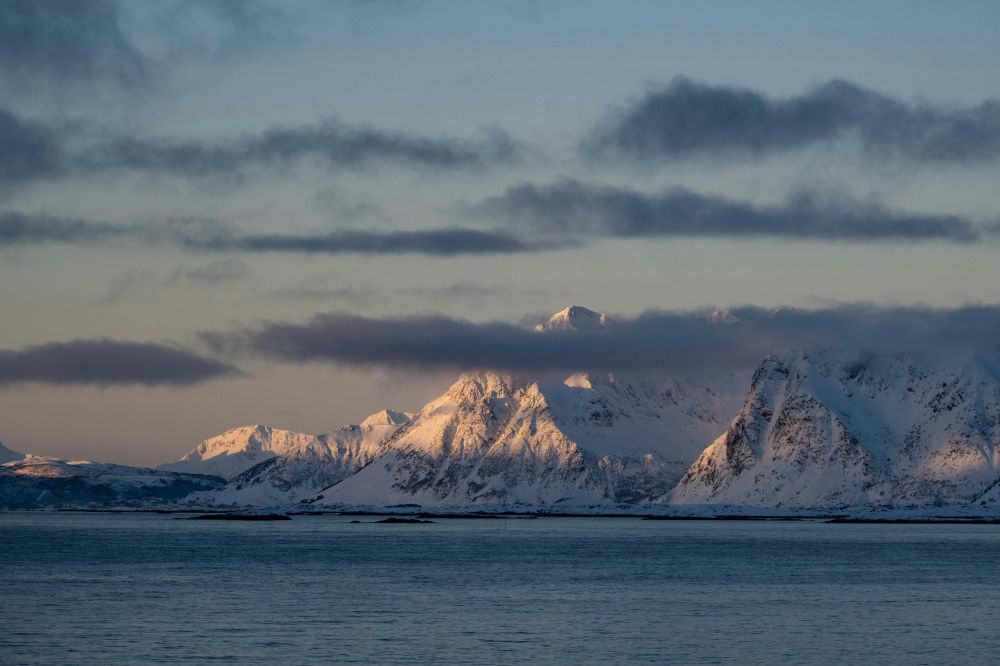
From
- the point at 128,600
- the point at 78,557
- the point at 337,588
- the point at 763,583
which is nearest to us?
the point at 128,600

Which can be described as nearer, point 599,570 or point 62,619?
point 62,619

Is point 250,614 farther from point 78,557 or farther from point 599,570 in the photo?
point 78,557

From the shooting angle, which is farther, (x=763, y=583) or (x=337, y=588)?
(x=763, y=583)

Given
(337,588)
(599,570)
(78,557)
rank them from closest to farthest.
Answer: (337,588)
(599,570)
(78,557)

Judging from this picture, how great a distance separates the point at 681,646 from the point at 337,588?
4763 centimetres

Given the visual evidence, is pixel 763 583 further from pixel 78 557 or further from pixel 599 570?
pixel 78 557

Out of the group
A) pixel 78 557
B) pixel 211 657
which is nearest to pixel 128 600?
pixel 211 657

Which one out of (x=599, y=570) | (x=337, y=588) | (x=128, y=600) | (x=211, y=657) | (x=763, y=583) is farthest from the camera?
(x=599, y=570)

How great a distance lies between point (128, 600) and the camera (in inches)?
4697

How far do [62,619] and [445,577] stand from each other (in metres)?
52.3

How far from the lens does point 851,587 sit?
140 metres

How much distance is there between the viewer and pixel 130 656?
85.4 meters

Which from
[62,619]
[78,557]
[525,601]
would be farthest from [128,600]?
[78,557]

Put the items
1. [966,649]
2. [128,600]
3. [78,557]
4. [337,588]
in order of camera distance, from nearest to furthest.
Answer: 1. [966,649]
2. [128,600]
3. [337,588]
4. [78,557]
